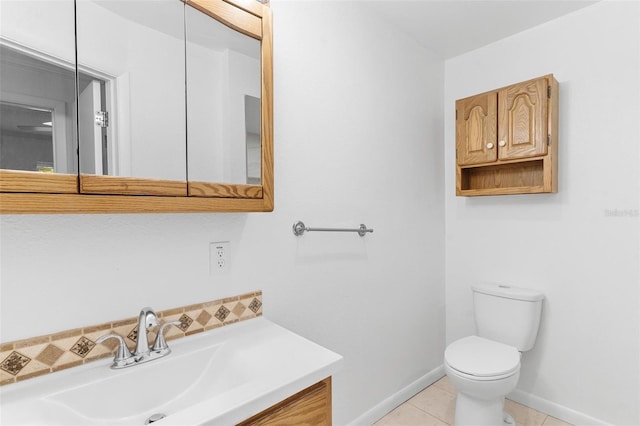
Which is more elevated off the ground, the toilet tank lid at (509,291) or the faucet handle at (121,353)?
the faucet handle at (121,353)

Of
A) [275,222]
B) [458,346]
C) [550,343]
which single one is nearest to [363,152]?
[275,222]

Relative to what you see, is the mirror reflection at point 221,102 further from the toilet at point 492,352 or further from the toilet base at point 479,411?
the toilet base at point 479,411

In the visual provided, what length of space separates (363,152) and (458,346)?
1197mm

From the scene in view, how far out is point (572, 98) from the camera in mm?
1891

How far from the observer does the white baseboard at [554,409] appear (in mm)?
1852

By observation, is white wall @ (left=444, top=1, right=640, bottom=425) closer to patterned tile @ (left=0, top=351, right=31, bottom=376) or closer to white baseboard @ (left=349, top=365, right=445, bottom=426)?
white baseboard @ (left=349, top=365, right=445, bottom=426)

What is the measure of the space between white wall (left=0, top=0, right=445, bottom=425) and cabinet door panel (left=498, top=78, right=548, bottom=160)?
0.49 m

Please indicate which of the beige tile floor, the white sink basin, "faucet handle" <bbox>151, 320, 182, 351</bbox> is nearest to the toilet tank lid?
the beige tile floor

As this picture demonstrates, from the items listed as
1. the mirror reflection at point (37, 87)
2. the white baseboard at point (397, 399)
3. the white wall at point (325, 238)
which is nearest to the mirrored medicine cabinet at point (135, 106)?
the mirror reflection at point (37, 87)

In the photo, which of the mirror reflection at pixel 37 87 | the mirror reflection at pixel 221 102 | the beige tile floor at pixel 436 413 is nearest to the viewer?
the mirror reflection at pixel 37 87

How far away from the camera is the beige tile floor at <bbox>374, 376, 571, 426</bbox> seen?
6.26 feet

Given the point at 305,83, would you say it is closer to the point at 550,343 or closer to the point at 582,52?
the point at 582,52

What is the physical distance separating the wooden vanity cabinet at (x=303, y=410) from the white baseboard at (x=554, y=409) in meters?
1.73

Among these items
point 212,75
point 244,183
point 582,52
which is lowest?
point 244,183
